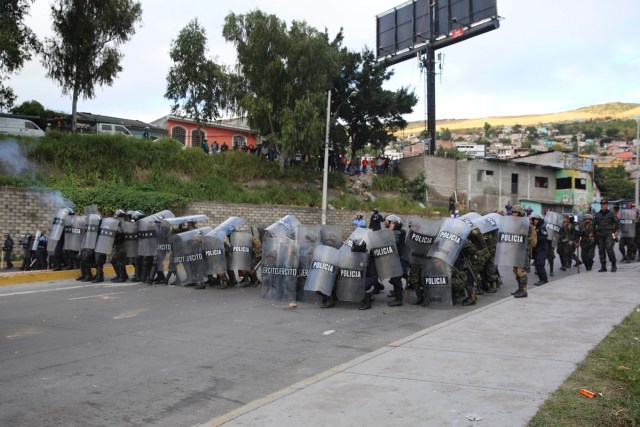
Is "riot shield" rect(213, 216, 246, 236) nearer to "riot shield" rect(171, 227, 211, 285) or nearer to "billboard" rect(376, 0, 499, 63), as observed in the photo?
"riot shield" rect(171, 227, 211, 285)

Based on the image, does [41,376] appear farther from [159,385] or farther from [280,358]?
[280,358]

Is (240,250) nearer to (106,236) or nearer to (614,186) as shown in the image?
(106,236)

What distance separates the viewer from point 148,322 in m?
8.86

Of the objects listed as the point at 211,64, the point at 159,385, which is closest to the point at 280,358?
the point at 159,385

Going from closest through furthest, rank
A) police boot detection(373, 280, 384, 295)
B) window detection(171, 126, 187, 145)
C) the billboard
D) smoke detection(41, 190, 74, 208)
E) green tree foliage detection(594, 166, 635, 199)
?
police boot detection(373, 280, 384, 295) < smoke detection(41, 190, 74, 208) < the billboard < window detection(171, 126, 187, 145) < green tree foliage detection(594, 166, 635, 199)

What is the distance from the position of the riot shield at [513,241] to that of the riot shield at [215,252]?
6095mm

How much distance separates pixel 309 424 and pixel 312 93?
28.6m

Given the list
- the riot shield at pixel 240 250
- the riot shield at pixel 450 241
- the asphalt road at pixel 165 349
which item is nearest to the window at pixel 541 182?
the asphalt road at pixel 165 349

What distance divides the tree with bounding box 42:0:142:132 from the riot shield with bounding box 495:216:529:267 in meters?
24.7

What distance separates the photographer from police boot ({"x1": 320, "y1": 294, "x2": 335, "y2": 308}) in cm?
1031

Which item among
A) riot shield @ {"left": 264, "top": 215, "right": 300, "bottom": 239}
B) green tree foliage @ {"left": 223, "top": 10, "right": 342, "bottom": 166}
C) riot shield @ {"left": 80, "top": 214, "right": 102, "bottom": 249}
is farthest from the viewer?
green tree foliage @ {"left": 223, "top": 10, "right": 342, "bottom": 166}

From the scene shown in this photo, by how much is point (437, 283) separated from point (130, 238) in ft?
27.9

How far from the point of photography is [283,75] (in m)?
31.6

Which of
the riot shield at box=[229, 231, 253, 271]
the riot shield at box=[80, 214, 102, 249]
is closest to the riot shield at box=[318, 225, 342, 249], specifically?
the riot shield at box=[229, 231, 253, 271]
